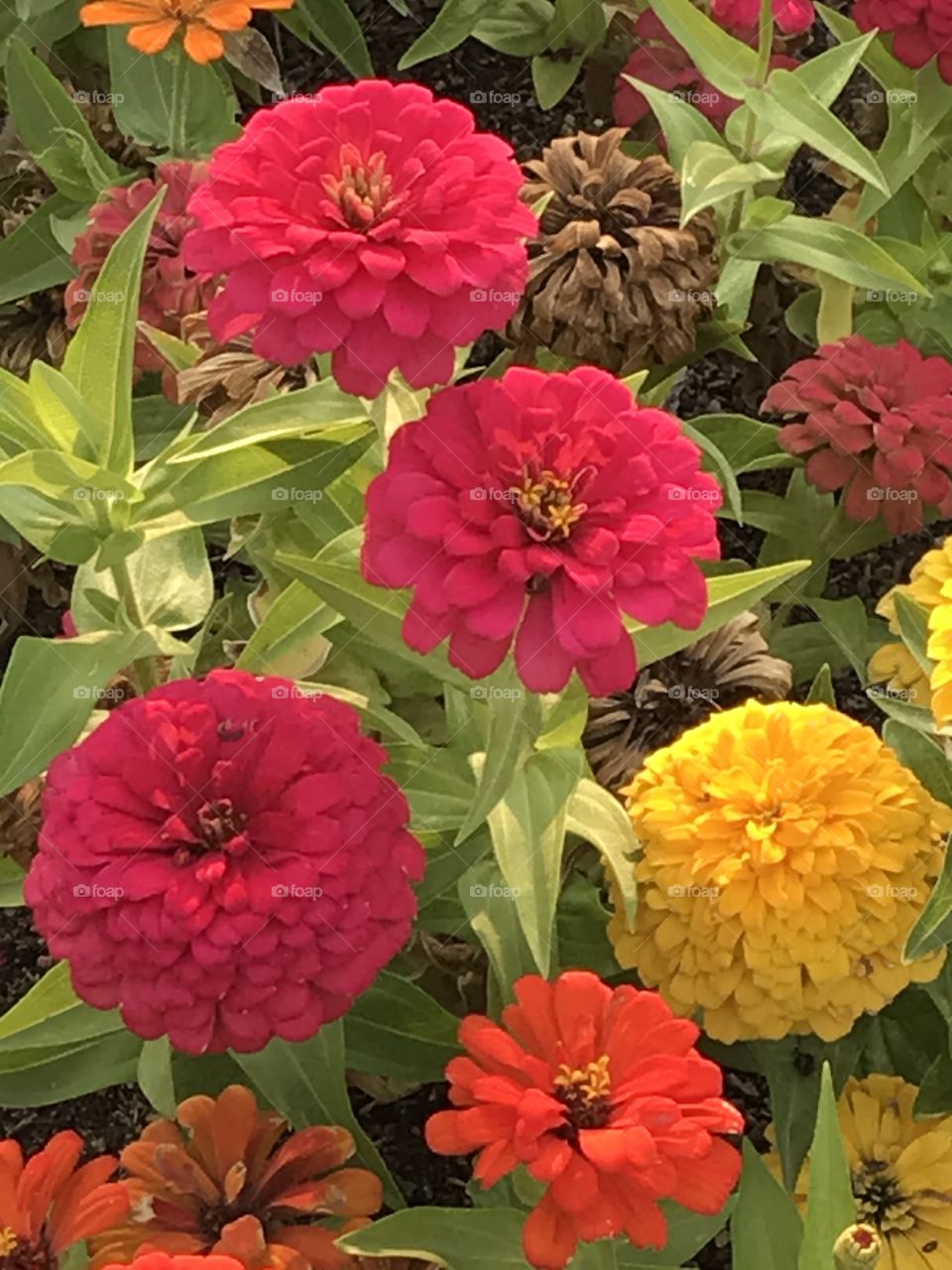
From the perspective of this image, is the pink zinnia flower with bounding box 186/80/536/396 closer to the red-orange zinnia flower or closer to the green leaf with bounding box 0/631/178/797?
the green leaf with bounding box 0/631/178/797

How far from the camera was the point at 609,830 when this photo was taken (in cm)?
86

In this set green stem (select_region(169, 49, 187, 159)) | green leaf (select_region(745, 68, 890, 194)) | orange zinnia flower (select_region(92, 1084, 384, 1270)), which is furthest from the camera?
green stem (select_region(169, 49, 187, 159))

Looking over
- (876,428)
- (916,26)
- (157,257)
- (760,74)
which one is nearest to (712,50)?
(760,74)

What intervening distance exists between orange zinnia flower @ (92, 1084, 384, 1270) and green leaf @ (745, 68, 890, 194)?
27.0 inches

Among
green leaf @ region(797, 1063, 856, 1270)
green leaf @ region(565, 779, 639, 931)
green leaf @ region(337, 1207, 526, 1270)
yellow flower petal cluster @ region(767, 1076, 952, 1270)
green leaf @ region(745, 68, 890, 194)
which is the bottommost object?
yellow flower petal cluster @ region(767, 1076, 952, 1270)

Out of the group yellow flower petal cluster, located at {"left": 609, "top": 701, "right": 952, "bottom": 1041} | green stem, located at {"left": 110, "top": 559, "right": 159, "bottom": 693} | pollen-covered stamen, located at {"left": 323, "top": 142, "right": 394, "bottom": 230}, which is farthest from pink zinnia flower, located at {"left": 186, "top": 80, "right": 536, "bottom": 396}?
yellow flower petal cluster, located at {"left": 609, "top": 701, "right": 952, "bottom": 1041}

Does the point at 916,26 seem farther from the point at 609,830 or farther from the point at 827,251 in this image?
the point at 609,830

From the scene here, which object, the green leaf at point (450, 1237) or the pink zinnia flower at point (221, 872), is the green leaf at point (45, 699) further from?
the green leaf at point (450, 1237)

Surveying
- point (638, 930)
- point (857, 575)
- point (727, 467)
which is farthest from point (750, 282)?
point (638, 930)

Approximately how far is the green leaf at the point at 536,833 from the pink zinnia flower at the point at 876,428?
1.10 feet

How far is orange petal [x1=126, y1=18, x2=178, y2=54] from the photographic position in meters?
1.06

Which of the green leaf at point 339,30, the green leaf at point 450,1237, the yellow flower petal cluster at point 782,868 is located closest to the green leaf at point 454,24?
the green leaf at point 339,30

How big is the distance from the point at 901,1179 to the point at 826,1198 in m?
0.24

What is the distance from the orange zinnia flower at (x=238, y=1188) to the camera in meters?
0.73
